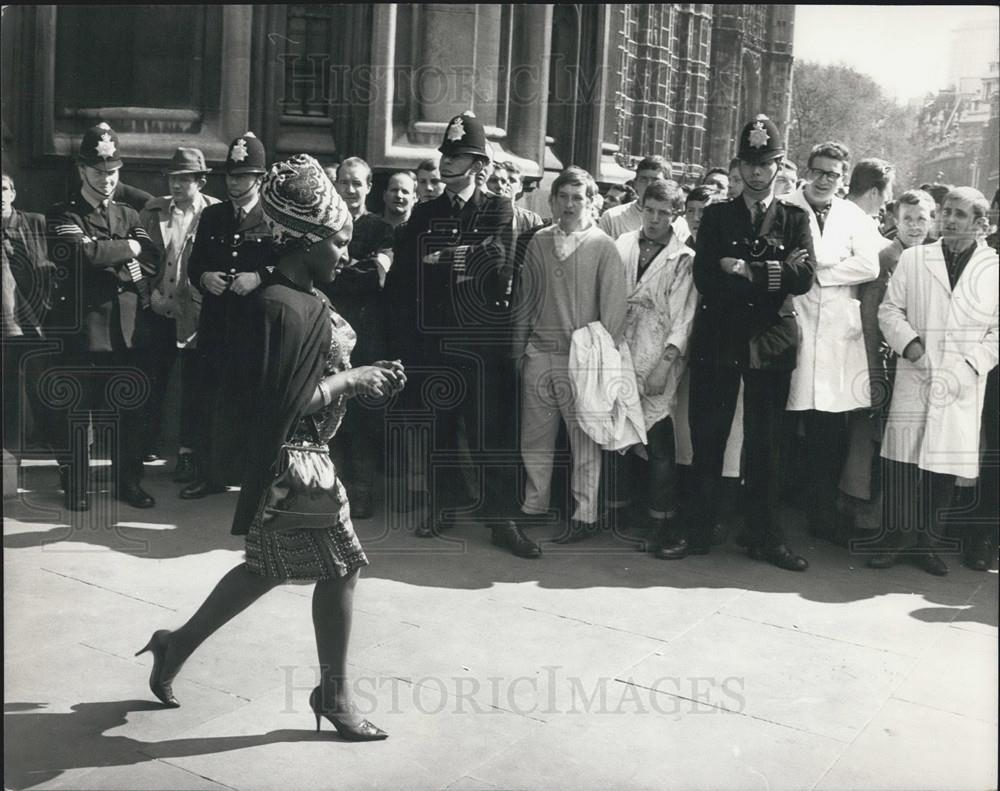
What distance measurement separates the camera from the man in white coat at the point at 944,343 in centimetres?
638

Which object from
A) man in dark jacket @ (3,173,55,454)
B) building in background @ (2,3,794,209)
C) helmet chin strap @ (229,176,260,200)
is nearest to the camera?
man in dark jacket @ (3,173,55,454)

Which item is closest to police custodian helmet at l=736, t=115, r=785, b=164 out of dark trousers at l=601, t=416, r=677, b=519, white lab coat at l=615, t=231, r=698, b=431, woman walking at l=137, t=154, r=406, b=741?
white lab coat at l=615, t=231, r=698, b=431

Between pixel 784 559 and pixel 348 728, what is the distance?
3078 mm

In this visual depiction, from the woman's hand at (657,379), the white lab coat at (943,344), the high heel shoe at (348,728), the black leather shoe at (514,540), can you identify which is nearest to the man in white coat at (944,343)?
the white lab coat at (943,344)

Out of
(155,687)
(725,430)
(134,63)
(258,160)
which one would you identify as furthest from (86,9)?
(155,687)

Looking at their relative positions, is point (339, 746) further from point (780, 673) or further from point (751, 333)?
point (751, 333)

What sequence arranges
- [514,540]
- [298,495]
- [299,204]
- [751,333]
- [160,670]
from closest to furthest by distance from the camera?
1. [299,204]
2. [298,495]
3. [160,670]
4. [751,333]
5. [514,540]

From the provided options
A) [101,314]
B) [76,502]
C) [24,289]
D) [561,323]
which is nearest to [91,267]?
[101,314]

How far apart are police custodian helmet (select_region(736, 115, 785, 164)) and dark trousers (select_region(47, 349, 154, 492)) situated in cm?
361

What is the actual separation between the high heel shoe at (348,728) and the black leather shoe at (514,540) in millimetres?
2395

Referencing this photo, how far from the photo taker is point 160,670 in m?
4.17

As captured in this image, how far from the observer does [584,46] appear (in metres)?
10.9

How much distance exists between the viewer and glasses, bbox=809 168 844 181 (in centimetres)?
658

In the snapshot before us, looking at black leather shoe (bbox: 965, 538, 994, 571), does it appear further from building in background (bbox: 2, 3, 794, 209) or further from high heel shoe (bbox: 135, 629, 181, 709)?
high heel shoe (bbox: 135, 629, 181, 709)
